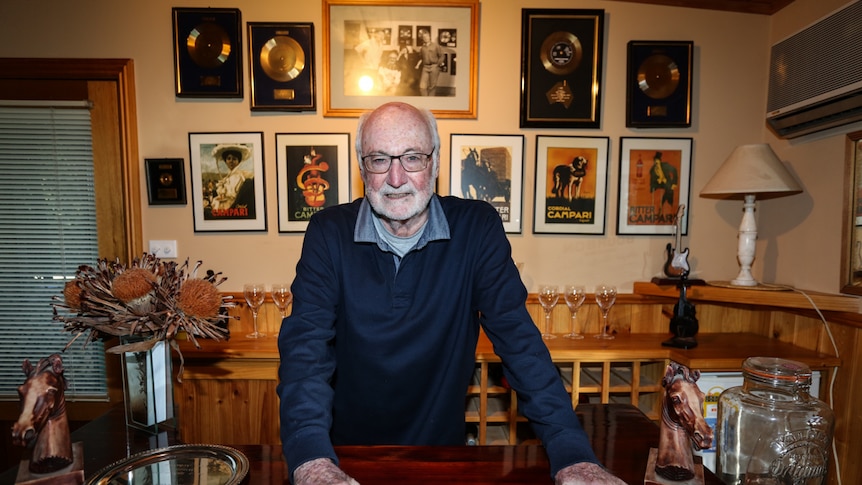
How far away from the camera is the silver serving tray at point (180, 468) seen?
81 cm

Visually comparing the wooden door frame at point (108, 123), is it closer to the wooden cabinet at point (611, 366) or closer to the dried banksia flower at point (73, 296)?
the dried banksia flower at point (73, 296)

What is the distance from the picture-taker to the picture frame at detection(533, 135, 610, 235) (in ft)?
8.39

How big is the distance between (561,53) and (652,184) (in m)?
0.98

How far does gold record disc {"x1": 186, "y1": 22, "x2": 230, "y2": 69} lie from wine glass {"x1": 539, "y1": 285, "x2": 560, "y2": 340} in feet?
7.63

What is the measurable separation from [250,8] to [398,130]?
1.91 metres

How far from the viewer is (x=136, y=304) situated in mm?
1046

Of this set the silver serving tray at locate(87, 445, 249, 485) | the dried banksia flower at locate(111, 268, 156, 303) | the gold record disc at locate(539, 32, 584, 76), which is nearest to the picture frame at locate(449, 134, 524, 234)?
the gold record disc at locate(539, 32, 584, 76)

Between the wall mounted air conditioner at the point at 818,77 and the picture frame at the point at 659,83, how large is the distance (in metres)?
0.44

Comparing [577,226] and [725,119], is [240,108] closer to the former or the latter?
[577,226]

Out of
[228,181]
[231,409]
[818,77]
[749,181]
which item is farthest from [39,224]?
[818,77]

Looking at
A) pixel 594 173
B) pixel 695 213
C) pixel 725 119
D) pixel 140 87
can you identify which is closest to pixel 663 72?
pixel 725 119

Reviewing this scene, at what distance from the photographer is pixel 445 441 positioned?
1.33 m

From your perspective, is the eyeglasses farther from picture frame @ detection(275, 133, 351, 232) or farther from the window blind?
the window blind

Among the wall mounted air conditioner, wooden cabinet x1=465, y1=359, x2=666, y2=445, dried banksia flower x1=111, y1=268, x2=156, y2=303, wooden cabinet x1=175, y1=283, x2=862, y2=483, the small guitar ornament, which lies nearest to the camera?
dried banksia flower x1=111, y1=268, x2=156, y2=303
